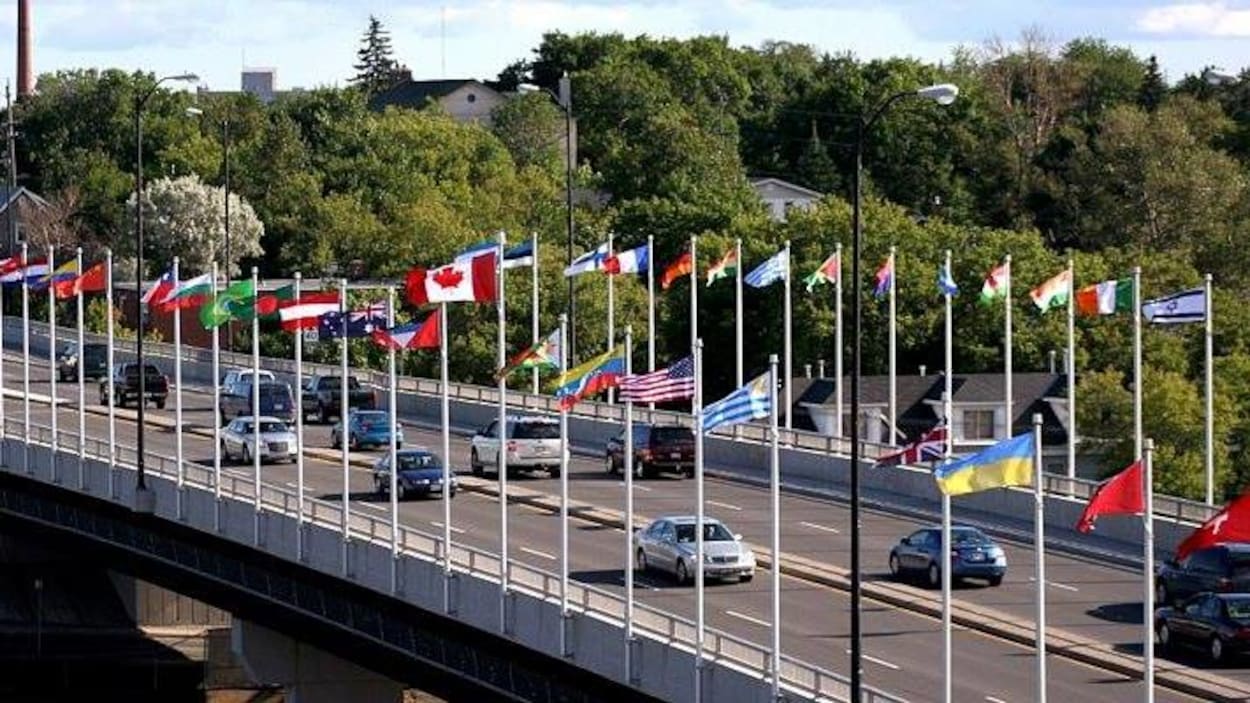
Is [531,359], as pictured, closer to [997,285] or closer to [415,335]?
[415,335]

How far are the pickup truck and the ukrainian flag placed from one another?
5287 centimetres

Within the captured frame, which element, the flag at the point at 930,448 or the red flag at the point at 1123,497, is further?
the flag at the point at 930,448

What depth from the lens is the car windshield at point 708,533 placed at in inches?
2201

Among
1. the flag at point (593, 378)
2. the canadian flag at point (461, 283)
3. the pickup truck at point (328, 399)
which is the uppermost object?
the canadian flag at point (461, 283)

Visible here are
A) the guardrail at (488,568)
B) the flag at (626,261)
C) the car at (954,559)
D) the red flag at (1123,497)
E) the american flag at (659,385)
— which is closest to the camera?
the red flag at (1123,497)

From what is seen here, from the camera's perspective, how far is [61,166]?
171 metres

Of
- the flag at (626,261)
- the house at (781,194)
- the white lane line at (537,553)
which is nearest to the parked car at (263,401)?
the flag at (626,261)

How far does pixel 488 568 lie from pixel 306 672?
11.4 meters

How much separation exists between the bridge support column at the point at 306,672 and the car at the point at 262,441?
1158 centimetres

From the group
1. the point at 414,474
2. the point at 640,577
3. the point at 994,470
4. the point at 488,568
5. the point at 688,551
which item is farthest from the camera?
the point at 414,474

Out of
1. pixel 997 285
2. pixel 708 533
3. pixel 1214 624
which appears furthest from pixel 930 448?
pixel 997 285

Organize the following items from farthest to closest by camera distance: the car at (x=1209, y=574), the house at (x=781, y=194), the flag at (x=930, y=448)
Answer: the house at (x=781, y=194) → the car at (x=1209, y=574) → the flag at (x=930, y=448)

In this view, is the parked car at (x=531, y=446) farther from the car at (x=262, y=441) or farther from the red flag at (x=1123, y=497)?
the red flag at (x=1123, y=497)

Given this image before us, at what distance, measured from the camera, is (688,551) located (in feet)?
182
